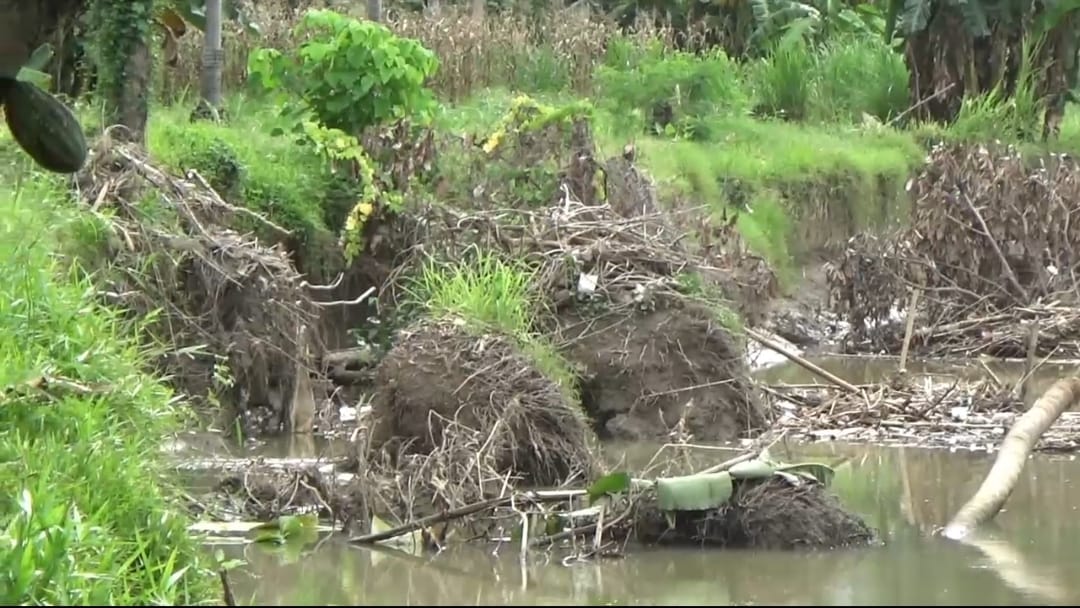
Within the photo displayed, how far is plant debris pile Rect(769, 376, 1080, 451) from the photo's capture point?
7.85 meters

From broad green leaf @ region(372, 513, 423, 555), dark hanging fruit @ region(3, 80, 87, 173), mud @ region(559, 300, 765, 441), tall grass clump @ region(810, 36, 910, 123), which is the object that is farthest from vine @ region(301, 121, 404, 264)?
tall grass clump @ region(810, 36, 910, 123)

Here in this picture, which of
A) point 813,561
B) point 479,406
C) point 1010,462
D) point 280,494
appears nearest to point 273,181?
point 479,406

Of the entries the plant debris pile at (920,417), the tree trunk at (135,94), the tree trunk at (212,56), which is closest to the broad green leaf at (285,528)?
the plant debris pile at (920,417)

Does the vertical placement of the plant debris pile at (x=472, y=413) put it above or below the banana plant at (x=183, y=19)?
below

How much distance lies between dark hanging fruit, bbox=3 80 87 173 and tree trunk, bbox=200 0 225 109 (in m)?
8.72

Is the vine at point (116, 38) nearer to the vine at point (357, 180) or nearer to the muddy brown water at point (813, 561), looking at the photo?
the vine at point (357, 180)

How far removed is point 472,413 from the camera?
6.95 metres

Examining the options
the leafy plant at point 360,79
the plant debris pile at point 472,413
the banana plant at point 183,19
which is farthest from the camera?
the banana plant at point 183,19

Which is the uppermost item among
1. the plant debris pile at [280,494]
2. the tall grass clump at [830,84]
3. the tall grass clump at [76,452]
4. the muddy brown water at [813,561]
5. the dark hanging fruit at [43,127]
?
the tall grass clump at [830,84]

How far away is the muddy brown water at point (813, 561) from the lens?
4336 millimetres

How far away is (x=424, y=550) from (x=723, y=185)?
304 inches

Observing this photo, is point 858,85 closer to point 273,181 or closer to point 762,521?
point 273,181

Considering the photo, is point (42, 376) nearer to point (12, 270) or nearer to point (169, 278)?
point (12, 270)

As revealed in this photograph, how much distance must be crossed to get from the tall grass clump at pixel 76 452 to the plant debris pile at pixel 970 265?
224 inches
